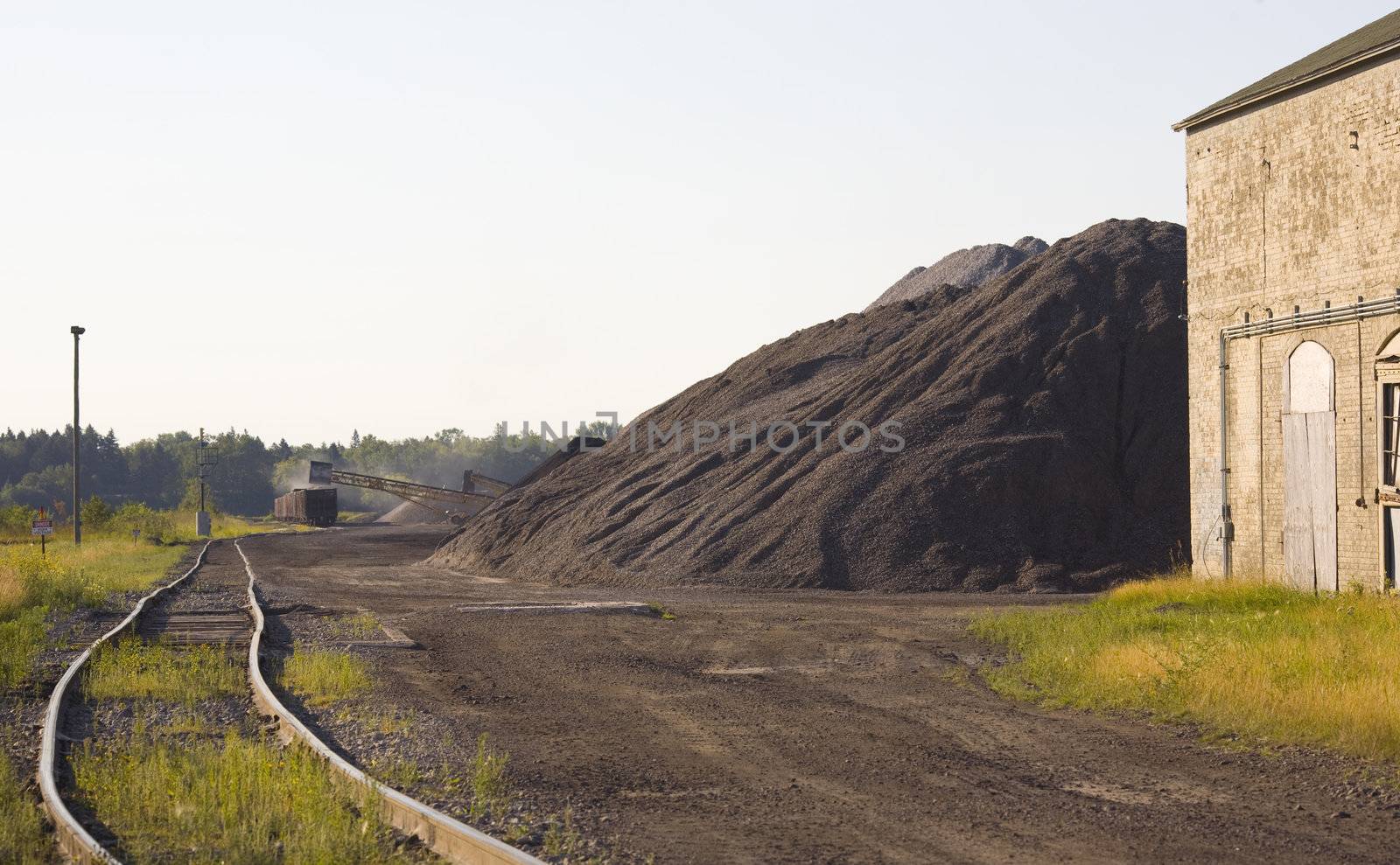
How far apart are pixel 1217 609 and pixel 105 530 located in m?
57.8

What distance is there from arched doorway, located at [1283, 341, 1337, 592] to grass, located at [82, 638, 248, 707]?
15.2m

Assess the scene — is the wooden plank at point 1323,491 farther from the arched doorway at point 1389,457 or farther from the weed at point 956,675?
the weed at point 956,675

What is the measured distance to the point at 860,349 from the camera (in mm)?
46094

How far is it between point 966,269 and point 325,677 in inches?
1983

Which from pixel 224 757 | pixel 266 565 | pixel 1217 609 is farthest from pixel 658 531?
pixel 224 757

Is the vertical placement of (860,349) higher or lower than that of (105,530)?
higher

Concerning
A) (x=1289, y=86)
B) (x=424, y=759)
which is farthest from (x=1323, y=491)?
(x=424, y=759)

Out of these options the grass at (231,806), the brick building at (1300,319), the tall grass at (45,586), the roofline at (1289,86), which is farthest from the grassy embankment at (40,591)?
the roofline at (1289,86)

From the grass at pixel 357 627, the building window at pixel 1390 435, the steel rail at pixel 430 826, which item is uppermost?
the building window at pixel 1390 435

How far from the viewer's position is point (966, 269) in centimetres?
6016

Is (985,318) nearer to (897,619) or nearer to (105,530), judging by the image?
(897,619)

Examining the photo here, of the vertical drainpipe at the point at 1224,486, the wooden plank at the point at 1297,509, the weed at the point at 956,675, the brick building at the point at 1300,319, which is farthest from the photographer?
the vertical drainpipe at the point at 1224,486

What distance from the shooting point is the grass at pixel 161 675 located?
1292 cm

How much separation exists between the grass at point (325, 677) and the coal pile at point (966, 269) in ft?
147
